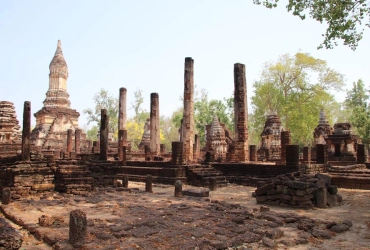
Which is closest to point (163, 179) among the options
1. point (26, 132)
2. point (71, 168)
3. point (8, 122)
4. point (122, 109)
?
point (71, 168)

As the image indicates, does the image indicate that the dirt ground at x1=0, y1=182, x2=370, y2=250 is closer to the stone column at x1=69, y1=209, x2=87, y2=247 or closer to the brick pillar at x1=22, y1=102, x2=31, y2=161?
the stone column at x1=69, y1=209, x2=87, y2=247

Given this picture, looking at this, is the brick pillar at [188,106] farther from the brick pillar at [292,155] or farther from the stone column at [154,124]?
the brick pillar at [292,155]

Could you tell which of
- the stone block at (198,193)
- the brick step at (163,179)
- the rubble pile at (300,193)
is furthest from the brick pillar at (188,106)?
the rubble pile at (300,193)

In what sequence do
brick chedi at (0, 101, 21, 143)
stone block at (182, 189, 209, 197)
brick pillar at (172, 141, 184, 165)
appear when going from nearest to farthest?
1. stone block at (182, 189, 209, 197)
2. brick pillar at (172, 141, 184, 165)
3. brick chedi at (0, 101, 21, 143)

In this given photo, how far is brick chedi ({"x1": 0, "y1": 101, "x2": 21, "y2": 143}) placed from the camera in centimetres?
2261

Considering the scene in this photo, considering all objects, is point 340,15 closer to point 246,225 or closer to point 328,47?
point 328,47

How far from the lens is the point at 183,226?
5.85 m

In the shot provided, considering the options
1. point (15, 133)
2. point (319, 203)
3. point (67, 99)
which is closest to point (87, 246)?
point (319, 203)

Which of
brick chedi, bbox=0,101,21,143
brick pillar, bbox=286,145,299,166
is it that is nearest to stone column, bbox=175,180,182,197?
brick pillar, bbox=286,145,299,166

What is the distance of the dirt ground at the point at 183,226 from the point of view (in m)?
4.95

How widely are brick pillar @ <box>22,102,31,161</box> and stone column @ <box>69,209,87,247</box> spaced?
21.9 ft

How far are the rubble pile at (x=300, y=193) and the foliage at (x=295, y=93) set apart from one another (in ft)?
86.3

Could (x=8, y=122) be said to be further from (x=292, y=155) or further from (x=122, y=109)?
(x=292, y=155)

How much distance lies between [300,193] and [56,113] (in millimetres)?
26426
